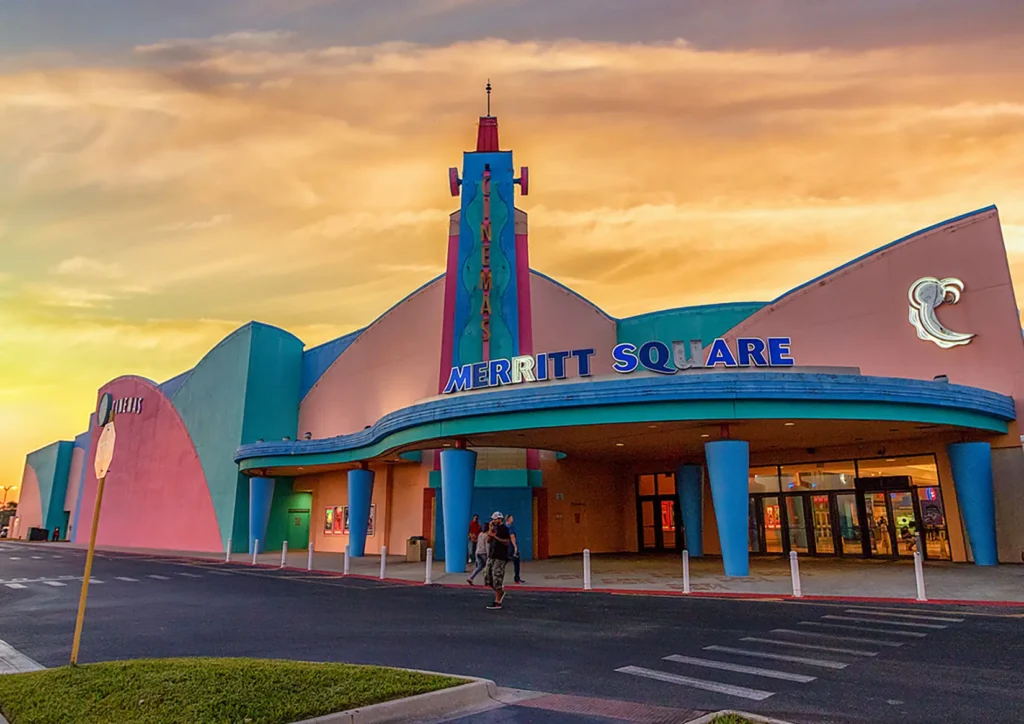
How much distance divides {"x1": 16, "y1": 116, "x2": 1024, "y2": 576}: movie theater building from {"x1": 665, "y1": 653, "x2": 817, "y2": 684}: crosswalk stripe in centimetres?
886

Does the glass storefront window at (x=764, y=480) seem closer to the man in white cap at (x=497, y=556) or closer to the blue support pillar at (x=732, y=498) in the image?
the blue support pillar at (x=732, y=498)

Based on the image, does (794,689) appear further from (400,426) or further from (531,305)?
(531,305)

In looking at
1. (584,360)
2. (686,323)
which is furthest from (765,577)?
(686,323)

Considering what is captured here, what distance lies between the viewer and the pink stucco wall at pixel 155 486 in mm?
43938

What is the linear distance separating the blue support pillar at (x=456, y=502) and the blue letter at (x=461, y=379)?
236cm

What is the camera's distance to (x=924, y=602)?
1535 centimetres

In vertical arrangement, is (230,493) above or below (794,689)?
above

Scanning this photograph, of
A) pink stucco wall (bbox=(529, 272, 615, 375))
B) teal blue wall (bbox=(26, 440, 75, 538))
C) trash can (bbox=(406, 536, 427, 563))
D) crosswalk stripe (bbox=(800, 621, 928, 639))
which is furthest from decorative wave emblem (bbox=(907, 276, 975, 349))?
teal blue wall (bbox=(26, 440, 75, 538))

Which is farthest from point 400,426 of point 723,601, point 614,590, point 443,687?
point 443,687

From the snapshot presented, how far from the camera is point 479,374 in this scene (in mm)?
24984

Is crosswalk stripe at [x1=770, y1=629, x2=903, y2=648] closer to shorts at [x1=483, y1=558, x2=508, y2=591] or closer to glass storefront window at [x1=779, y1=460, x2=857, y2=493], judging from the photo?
shorts at [x1=483, y1=558, x2=508, y2=591]

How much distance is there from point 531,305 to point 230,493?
21.6 m

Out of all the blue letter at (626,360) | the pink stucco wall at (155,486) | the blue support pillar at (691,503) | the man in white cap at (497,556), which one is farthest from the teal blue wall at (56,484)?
the man in white cap at (497,556)

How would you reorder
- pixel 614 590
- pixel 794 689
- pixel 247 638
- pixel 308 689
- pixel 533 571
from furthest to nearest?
pixel 533 571 → pixel 614 590 → pixel 247 638 → pixel 794 689 → pixel 308 689
